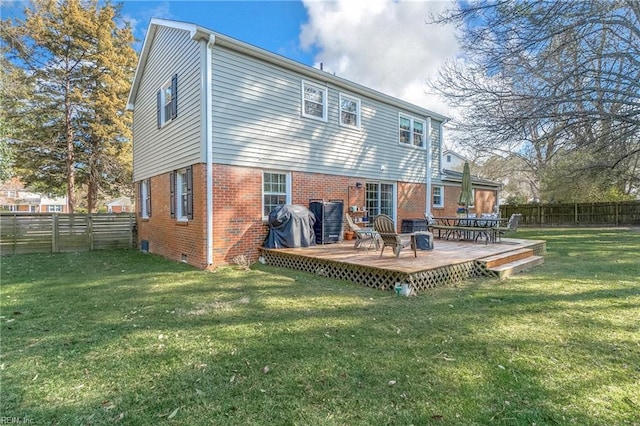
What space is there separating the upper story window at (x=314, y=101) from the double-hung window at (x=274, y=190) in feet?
6.52

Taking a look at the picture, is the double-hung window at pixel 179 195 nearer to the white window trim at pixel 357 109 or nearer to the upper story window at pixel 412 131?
the white window trim at pixel 357 109

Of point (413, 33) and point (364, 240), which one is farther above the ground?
point (413, 33)

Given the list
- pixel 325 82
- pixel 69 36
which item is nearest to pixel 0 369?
pixel 325 82

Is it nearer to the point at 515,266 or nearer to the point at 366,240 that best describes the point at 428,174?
the point at 366,240

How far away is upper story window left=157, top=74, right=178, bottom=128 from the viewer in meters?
8.89

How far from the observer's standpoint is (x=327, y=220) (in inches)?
372

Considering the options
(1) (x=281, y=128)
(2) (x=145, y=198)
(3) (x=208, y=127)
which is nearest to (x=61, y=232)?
(2) (x=145, y=198)

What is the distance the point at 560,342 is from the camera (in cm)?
350

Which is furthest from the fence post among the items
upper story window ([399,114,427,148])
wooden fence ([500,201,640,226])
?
wooden fence ([500,201,640,226])

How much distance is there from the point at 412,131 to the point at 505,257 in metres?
7.10

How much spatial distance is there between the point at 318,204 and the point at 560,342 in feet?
21.5

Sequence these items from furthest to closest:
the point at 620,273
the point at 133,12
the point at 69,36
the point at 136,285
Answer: the point at 133,12, the point at 69,36, the point at 620,273, the point at 136,285

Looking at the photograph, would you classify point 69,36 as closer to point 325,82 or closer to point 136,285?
point 325,82

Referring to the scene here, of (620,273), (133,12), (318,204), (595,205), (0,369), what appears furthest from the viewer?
(595,205)
